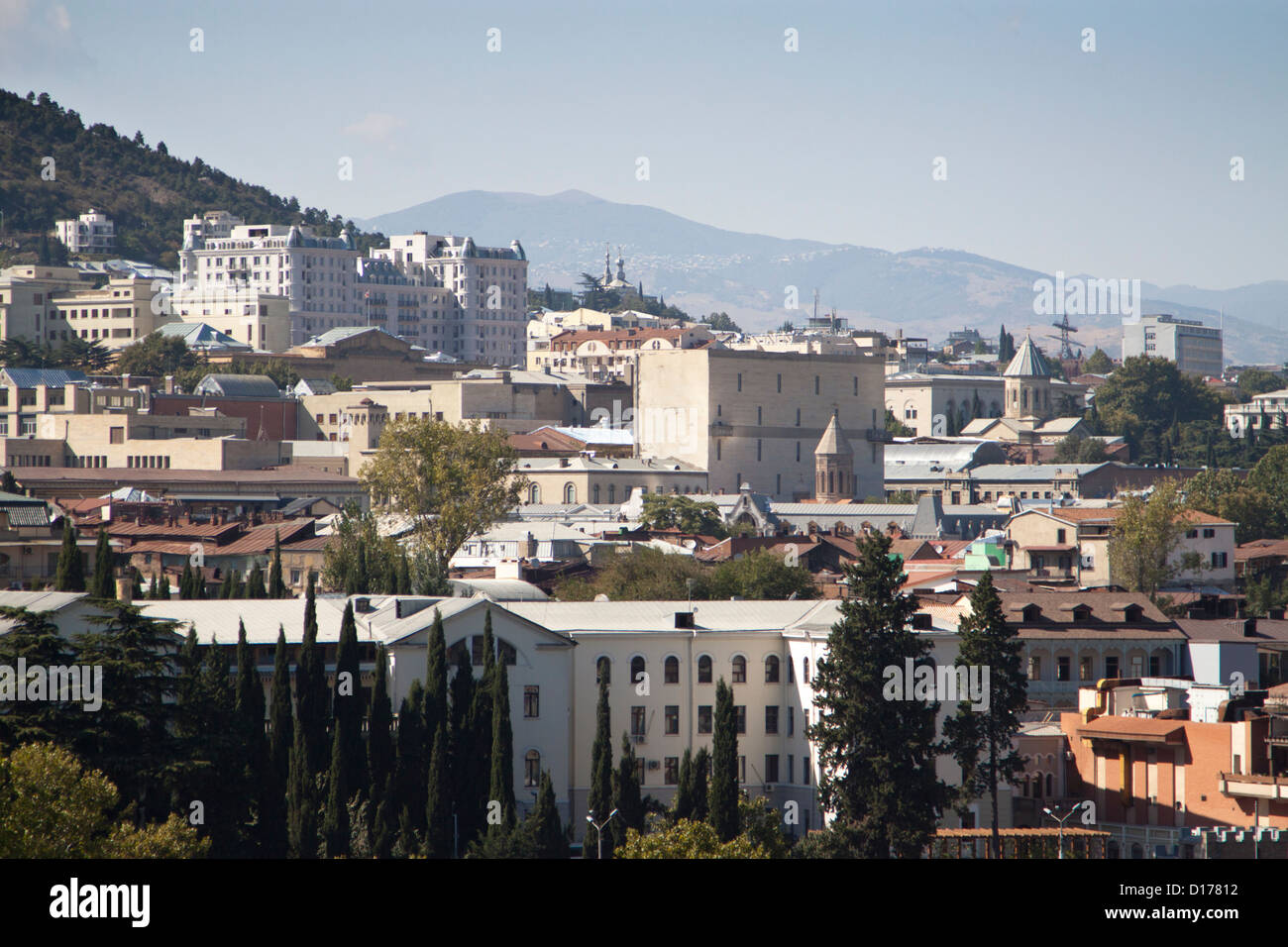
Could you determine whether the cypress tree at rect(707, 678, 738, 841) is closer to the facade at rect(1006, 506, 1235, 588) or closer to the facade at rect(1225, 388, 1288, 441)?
the facade at rect(1006, 506, 1235, 588)

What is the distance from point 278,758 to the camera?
3853cm

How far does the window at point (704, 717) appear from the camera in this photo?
47.4m

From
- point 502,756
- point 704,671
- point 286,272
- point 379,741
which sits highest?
point 286,272

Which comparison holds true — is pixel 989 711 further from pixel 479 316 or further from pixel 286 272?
pixel 479 316

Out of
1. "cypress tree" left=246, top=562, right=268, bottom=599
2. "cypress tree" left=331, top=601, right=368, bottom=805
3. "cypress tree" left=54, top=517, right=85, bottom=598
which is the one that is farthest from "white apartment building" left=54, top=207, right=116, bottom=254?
"cypress tree" left=331, top=601, right=368, bottom=805

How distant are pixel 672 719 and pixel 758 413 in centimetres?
8062

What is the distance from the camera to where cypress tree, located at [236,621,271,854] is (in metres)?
36.7

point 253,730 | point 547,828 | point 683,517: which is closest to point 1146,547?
point 683,517

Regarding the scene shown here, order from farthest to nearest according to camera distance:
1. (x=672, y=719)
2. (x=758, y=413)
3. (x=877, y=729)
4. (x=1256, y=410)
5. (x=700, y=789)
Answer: (x=1256, y=410) → (x=758, y=413) → (x=672, y=719) → (x=877, y=729) → (x=700, y=789)

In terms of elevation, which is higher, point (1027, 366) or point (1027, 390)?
point (1027, 366)

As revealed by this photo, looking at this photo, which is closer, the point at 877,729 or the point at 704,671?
the point at 877,729
